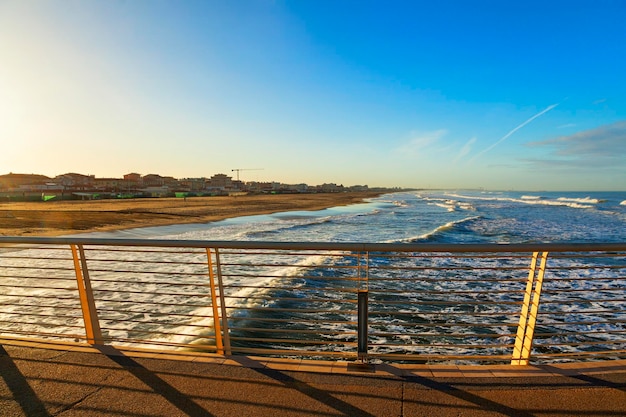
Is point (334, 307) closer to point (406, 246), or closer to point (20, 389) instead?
point (406, 246)

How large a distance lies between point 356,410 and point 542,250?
1.92 m

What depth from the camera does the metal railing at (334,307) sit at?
2826 millimetres

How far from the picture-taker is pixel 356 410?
2.36 m

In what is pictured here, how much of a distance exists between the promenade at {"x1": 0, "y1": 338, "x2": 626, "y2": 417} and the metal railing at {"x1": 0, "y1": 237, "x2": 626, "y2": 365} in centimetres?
16

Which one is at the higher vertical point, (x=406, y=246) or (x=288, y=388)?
(x=406, y=246)

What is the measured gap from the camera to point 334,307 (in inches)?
295

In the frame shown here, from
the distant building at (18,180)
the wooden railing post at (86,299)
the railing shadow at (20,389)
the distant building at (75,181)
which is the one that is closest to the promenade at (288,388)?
the railing shadow at (20,389)

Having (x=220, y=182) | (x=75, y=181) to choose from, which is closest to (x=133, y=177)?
(x=75, y=181)

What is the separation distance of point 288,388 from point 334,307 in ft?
16.4

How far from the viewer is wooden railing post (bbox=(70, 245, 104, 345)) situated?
326cm

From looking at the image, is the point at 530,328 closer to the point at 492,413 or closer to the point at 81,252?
the point at 492,413

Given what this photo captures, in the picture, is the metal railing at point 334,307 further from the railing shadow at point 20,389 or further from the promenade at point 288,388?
the railing shadow at point 20,389

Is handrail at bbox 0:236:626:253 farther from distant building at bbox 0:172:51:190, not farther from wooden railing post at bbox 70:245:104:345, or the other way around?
distant building at bbox 0:172:51:190

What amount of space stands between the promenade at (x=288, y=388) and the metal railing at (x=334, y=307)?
16cm
